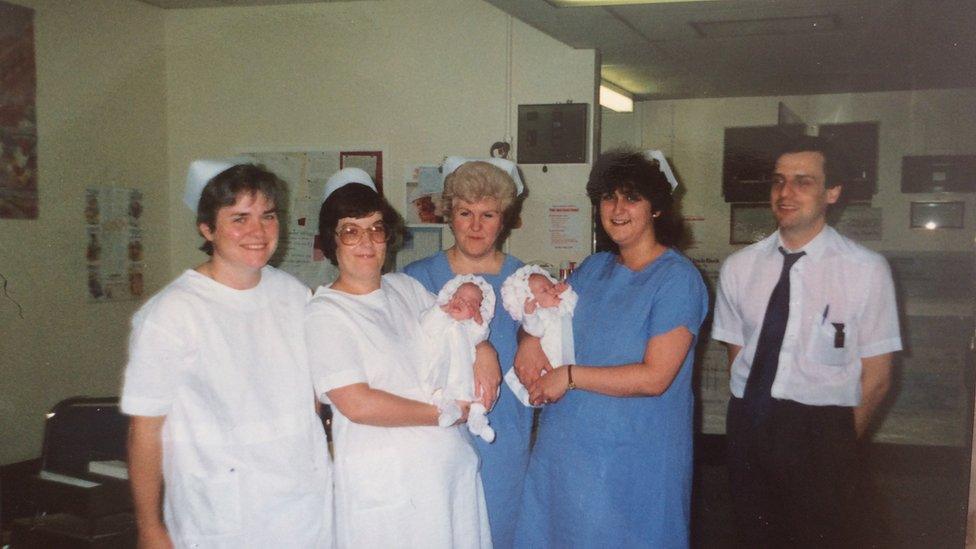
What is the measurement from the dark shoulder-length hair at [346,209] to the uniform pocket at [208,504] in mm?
515

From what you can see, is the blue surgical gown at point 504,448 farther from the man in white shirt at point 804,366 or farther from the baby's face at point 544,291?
the man in white shirt at point 804,366

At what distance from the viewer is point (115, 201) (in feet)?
9.66

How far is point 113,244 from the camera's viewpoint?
9.73 ft

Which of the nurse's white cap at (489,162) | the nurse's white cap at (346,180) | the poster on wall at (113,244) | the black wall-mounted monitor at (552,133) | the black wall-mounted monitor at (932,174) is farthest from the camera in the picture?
the black wall-mounted monitor at (932,174)

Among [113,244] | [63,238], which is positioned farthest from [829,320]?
[113,244]

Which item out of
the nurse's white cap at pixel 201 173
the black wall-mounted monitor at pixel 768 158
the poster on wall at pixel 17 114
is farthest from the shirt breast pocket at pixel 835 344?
the poster on wall at pixel 17 114

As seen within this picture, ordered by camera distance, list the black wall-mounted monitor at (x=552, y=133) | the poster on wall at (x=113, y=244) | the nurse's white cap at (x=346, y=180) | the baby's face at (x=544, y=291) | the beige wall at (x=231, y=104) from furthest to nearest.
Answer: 1. the black wall-mounted monitor at (x=552, y=133)
2. the poster on wall at (x=113, y=244)
3. the beige wall at (x=231, y=104)
4. the baby's face at (x=544, y=291)
5. the nurse's white cap at (x=346, y=180)

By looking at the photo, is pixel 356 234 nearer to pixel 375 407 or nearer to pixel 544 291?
pixel 375 407

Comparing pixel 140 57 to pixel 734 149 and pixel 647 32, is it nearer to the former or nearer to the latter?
pixel 647 32

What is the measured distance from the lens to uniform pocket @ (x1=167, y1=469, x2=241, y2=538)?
4.47 feet

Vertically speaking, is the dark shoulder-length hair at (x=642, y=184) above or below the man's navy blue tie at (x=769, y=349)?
above

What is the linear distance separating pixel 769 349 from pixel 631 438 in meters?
0.66

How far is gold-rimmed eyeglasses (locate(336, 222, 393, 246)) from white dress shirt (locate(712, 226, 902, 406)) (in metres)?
1.20

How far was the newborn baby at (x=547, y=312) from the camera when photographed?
1671 millimetres
